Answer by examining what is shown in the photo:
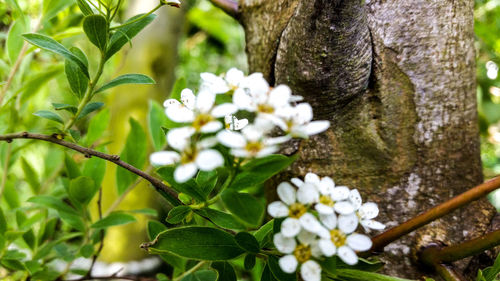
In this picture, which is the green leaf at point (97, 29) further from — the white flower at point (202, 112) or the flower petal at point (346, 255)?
the flower petal at point (346, 255)

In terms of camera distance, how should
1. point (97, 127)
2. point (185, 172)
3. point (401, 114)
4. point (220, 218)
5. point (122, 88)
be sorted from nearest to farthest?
point (185, 172), point (220, 218), point (401, 114), point (97, 127), point (122, 88)

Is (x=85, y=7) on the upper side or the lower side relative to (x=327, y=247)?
upper

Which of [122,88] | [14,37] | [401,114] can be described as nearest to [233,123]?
[401,114]

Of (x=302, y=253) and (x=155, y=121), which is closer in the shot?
(x=302, y=253)

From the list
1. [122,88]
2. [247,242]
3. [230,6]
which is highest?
[230,6]

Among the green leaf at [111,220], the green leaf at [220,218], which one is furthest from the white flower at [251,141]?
the green leaf at [111,220]

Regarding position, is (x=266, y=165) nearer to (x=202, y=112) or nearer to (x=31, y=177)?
(x=202, y=112)
